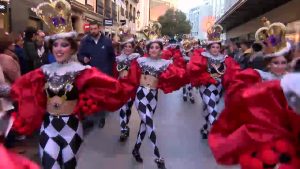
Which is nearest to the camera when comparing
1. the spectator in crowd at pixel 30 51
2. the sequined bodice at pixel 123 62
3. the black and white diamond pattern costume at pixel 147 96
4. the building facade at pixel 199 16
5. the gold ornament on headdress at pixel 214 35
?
the black and white diamond pattern costume at pixel 147 96

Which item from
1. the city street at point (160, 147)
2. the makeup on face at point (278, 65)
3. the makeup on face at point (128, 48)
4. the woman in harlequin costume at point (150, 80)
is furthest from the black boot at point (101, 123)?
the makeup on face at point (278, 65)

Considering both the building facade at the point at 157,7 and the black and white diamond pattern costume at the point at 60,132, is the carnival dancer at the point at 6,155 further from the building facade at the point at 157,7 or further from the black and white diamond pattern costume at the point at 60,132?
the building facade at the point at 157,7

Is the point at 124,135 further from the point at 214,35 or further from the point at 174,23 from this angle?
→ the point at 174,23

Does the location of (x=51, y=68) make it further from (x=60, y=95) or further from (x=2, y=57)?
(x=2, y=57)

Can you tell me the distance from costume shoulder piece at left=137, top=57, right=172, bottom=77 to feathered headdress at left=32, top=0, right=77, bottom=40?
2.09 metres

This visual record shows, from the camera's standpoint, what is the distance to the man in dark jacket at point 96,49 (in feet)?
31.6

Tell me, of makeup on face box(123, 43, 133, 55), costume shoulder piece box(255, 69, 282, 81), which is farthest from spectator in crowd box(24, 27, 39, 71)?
costume shoulder piece box(255, 69, 282, 81)

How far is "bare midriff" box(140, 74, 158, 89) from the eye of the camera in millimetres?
7176

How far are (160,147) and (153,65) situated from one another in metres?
1.60

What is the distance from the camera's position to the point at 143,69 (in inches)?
286

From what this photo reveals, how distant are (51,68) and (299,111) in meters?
2.99

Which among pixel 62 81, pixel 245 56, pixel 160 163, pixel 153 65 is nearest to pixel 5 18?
pixel 245 56

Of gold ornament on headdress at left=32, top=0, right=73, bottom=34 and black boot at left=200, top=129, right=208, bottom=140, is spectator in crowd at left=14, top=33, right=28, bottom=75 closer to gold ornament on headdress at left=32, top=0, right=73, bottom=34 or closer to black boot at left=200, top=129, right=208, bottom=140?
black boot at left=200, top=129, right=208, bottom=140

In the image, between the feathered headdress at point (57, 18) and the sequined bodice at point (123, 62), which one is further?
the sequined bodice at point (123, 62)
